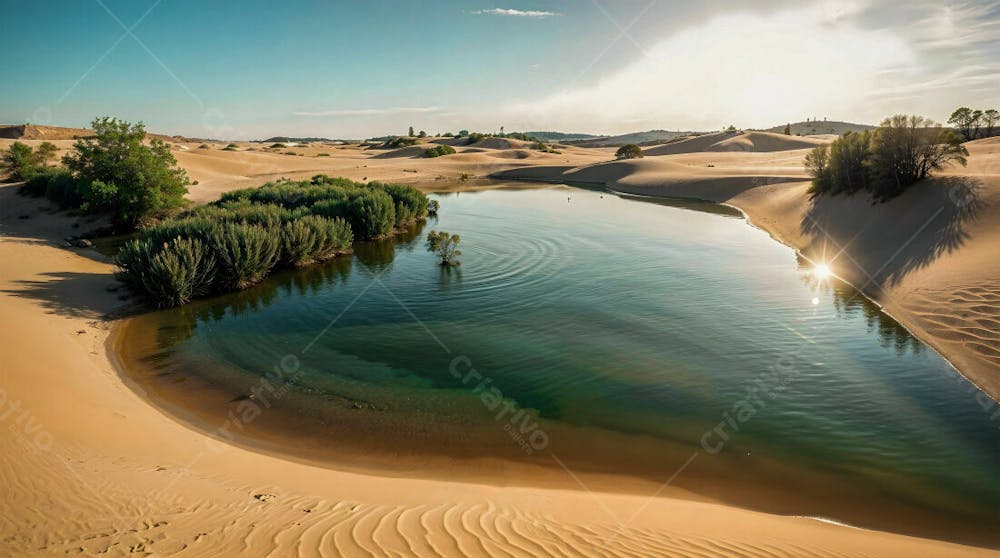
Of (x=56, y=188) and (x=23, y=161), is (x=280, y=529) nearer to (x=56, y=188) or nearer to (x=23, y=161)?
(x=56, y=188)

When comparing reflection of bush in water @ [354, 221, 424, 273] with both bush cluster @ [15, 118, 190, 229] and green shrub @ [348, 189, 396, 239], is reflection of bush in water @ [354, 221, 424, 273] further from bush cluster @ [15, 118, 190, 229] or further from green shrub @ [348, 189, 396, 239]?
bush cluster @ [15, 118, 190, 229]

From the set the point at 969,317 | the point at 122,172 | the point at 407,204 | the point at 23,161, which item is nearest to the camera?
the point at 969,317

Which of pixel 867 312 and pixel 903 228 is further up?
pixel 903 228

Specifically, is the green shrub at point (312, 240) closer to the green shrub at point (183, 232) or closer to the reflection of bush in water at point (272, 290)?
the reflection of bush in water at point (272, 290)

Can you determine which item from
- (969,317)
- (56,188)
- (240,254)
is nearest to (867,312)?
(969,317)

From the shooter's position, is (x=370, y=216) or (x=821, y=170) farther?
(x=821, y=170)

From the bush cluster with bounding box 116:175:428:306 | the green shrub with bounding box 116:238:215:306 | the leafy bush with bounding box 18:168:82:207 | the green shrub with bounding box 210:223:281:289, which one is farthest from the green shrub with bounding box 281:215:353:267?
the leafy bush with bounding box 18:168:82:207
